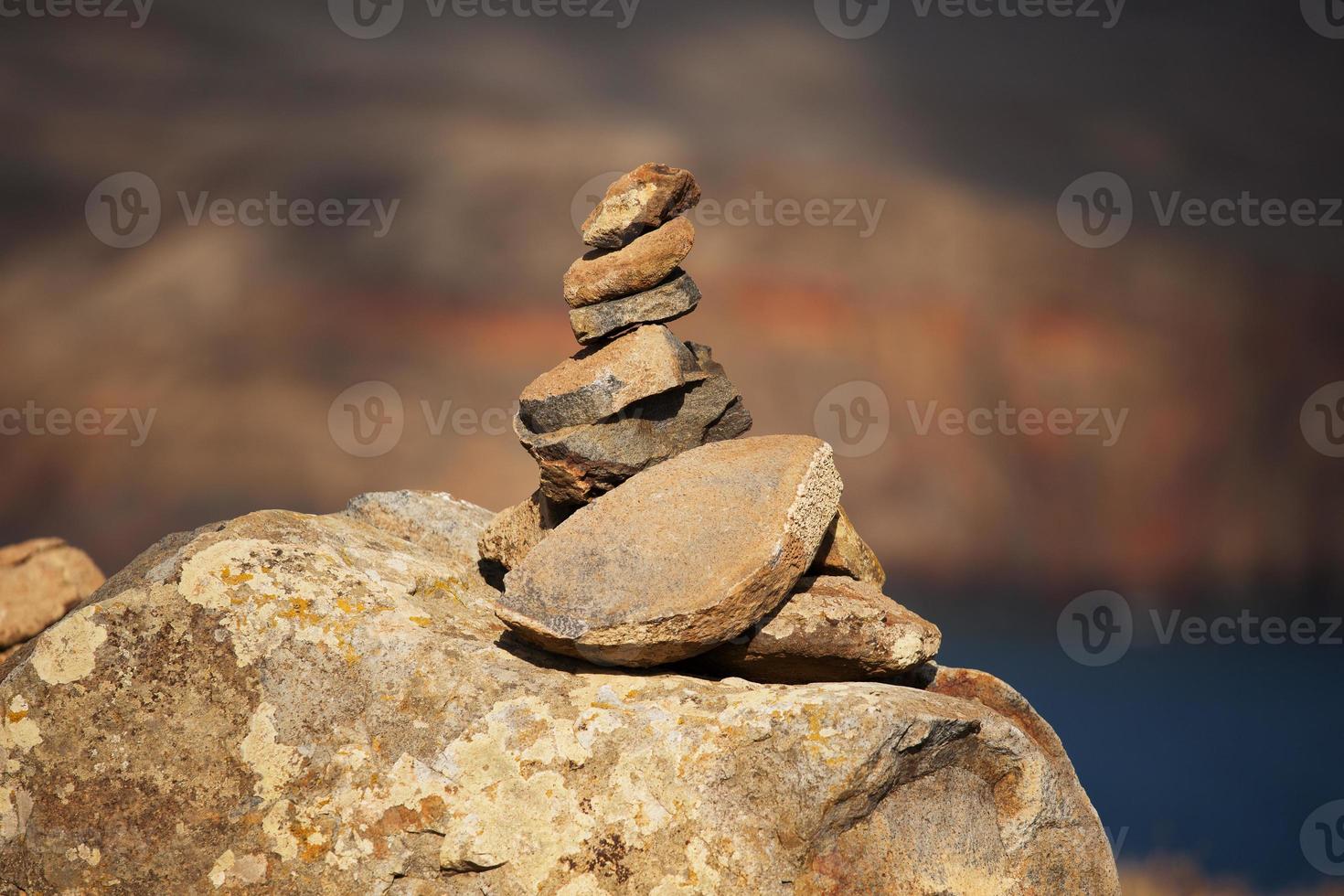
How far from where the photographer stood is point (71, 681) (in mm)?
5828

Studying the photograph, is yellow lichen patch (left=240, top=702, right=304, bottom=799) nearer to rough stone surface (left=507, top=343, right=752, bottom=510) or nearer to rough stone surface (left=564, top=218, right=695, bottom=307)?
rough stone surface (left=507, top=343, right=752, bottom=510)

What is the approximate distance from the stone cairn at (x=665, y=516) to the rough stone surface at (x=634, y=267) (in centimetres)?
1

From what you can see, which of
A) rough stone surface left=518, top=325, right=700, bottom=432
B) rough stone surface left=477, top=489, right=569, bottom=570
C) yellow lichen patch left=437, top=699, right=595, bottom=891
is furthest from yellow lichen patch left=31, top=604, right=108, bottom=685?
rough stone surface left=518, top=325, right=700, bottom=432

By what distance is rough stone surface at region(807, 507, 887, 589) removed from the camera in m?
7.23

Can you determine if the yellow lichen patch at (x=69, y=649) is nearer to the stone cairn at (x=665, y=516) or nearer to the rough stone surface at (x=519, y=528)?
the stone cairn at (x=665, y=516)

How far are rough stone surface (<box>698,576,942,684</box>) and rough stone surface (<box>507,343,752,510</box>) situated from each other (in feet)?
3.96

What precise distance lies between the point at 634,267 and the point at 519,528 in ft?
5.75

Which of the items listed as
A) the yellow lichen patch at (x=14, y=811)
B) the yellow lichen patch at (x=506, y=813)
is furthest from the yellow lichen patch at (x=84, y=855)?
the yellow lichen patch at (x=506, y=813)

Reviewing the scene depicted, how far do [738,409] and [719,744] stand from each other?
8.48ft

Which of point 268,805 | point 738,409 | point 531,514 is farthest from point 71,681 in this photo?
point 738,409

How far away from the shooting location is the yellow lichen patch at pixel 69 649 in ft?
19.2

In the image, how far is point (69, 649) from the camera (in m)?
5.91

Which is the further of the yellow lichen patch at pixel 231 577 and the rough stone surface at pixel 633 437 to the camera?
the rough stone surface at pixel 633 437

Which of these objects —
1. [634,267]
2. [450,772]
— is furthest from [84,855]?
[634,267]
